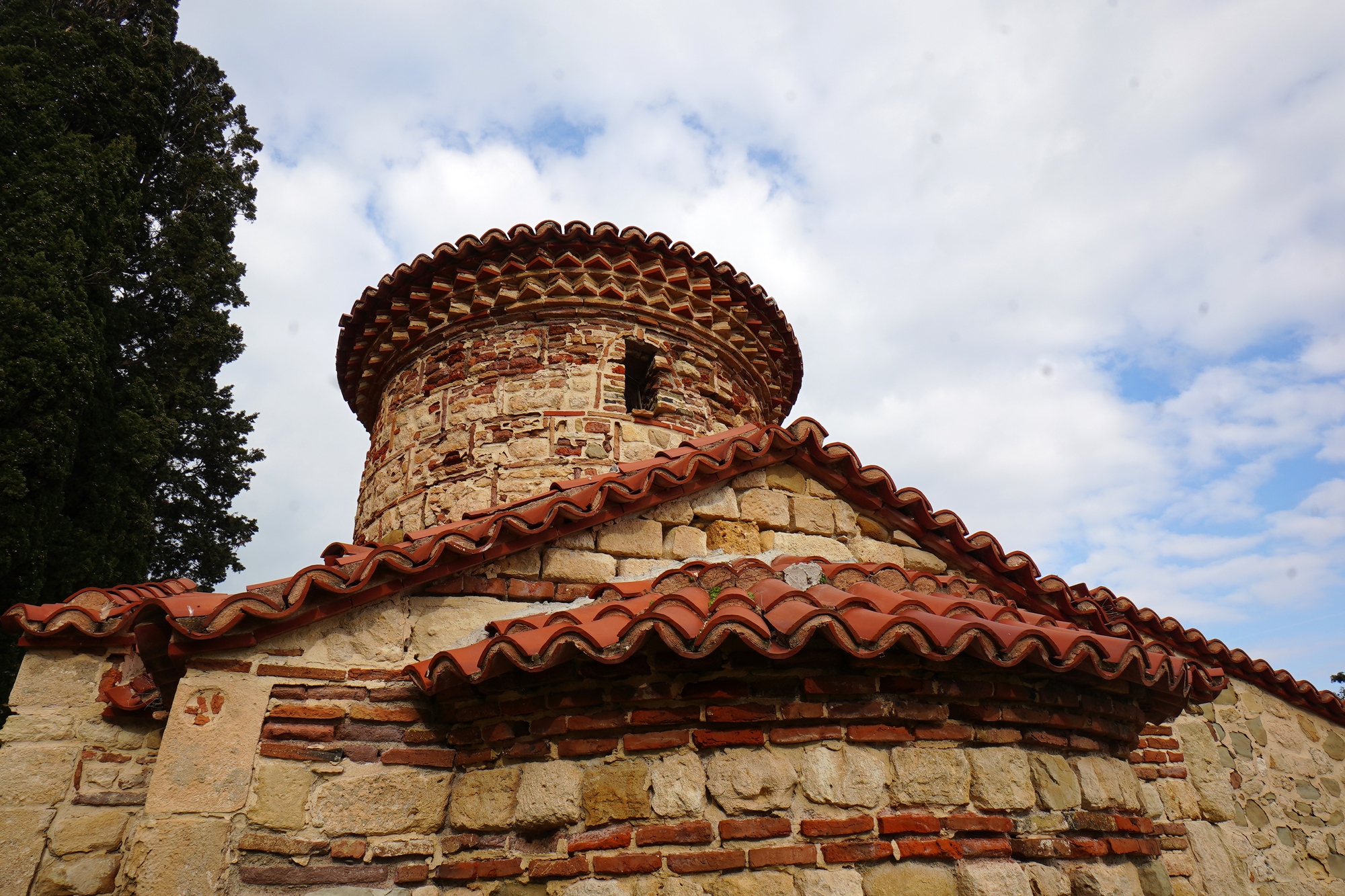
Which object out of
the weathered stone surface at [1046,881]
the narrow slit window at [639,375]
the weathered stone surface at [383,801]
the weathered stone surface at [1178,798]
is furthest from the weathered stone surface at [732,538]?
the weathered stone surface at [1178,798]

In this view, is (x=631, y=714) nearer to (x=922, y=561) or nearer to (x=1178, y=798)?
(x=922, y=561)

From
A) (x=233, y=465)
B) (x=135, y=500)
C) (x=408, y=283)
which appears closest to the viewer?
(x=408, y=283)

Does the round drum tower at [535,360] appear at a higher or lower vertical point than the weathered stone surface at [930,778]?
higher

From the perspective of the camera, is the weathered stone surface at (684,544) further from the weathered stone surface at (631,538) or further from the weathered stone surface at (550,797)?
the weathered stone surface at (550,797)

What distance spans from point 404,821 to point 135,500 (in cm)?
681

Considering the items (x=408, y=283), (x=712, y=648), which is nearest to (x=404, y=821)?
(x=712, y=648)

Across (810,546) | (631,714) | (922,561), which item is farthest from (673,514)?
(922,561)

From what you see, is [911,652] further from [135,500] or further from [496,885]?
[135,500]

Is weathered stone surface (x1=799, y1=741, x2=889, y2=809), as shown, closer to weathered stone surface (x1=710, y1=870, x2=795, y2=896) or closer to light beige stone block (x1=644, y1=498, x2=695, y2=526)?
weathered stone surface (x1=710, y1=870, x2=795, y2=896)

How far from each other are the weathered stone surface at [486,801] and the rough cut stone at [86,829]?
5.86ft

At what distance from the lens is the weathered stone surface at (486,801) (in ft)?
9.80

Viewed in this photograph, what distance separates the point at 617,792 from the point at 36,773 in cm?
293

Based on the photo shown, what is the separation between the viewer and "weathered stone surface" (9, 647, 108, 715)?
12.3ft

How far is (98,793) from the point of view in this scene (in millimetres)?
3668
